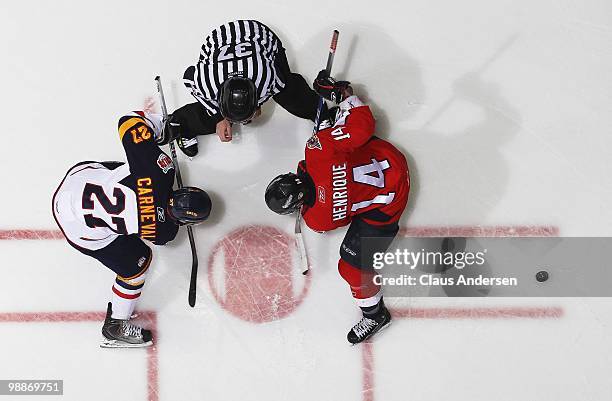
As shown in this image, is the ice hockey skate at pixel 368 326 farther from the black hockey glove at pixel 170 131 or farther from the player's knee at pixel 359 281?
the black hockey glove at pixel 170 131

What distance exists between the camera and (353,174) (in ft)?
12.5

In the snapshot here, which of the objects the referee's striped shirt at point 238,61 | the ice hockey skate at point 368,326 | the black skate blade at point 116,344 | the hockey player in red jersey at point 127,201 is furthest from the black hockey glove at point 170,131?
the ice hockey skate at point 368,326

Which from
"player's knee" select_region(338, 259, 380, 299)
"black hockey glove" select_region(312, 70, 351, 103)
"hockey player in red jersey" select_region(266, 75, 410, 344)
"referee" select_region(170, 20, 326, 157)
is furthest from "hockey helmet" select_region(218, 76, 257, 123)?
"player's knee" select_region(338, 259, 380, 299)

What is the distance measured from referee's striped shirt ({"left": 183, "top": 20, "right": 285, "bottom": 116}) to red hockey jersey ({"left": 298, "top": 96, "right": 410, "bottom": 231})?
0.46 meters

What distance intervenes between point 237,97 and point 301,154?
3.36 ft

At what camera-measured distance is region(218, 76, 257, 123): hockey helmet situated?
3.56m

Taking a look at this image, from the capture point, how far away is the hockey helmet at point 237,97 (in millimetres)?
3557

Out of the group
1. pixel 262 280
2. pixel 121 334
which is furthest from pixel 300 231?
pixel 121 334

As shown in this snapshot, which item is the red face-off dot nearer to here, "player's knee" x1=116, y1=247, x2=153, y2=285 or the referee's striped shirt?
"player's knee" x1=116, y1=247, x2=153, y2=285

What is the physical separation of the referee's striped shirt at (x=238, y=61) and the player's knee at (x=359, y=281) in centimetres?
128

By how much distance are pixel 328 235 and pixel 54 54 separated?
7.68 feet

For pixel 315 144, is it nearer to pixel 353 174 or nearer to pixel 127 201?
pixel 353 174

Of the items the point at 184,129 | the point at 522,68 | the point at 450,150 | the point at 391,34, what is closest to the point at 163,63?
the point at 184,129

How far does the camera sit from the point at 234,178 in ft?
14.8
